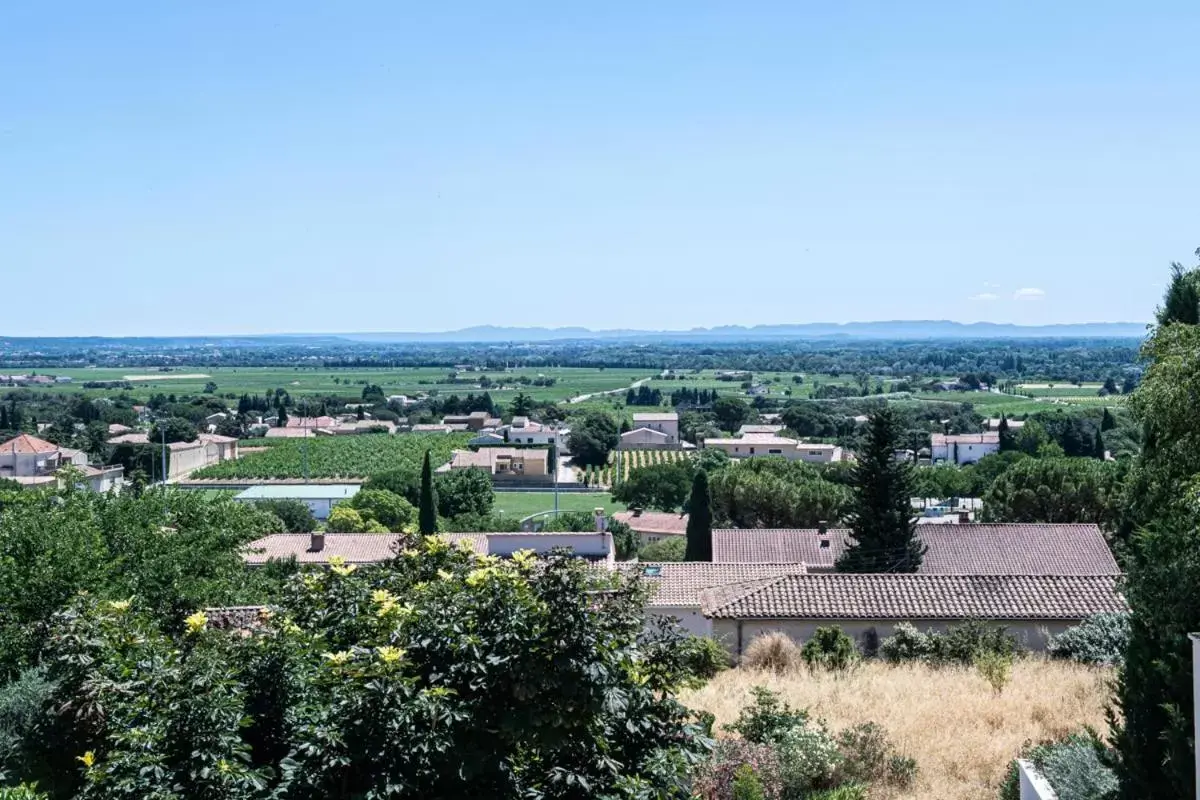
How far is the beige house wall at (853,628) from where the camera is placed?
1962 cm

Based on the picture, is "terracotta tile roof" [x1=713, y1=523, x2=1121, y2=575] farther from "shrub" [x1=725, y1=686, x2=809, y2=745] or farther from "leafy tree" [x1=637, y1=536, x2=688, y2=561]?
"shrub" [x1=725, y1=686, x2=809, y2=745]

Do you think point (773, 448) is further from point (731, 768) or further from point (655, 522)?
point (731, 768)

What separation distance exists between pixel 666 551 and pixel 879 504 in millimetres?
10018

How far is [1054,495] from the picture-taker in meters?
40.6

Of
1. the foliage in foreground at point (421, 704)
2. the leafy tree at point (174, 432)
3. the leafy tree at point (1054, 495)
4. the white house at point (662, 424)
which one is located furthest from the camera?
the white house at point (662, 424)

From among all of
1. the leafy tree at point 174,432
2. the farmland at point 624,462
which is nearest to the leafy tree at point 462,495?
the farmland at point 624,462

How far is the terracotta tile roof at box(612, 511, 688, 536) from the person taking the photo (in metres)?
49.7

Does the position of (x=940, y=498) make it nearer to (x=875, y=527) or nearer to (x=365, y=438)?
(x=875, y=527)

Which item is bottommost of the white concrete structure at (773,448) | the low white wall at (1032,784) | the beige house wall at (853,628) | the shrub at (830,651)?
the white concrete structure at (773,448)

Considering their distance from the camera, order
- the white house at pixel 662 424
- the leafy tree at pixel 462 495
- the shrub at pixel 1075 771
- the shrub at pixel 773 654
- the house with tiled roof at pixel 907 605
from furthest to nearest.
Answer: the white house at pixel 662 424
the leafy tree at pixel 462 495
the house with tiled roof at pixel 907 605
the shrub at pixel 773 654
the shrub at pixel 1075 771

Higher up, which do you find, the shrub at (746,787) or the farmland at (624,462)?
the shrub at (746,787)

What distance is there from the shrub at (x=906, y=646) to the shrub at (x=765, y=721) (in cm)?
590

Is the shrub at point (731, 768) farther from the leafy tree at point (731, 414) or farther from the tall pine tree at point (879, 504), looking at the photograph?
the leafy tree at point (731, 414)

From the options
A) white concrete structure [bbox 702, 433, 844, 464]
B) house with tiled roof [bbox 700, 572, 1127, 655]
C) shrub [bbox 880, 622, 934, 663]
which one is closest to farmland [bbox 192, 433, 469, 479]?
white concrete structure [bbox 702, 433, 844, 464]
